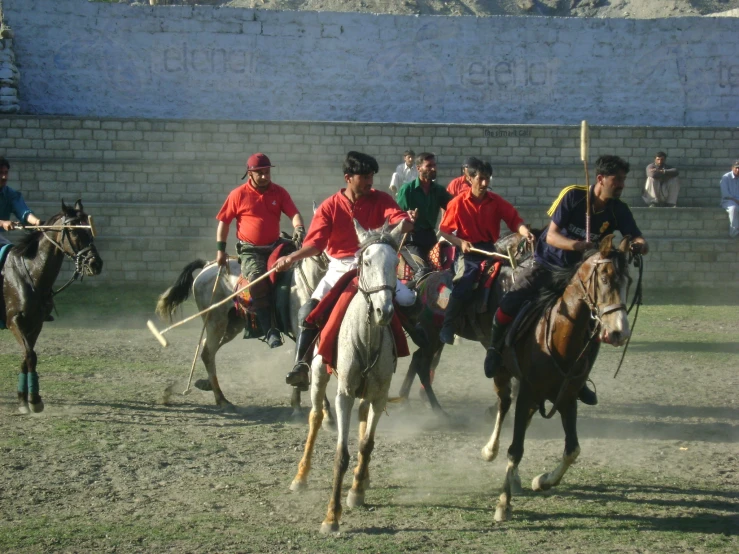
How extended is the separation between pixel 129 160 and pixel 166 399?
1128cm

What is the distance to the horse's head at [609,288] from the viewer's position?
245 inches

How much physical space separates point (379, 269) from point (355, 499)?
5.69 ft

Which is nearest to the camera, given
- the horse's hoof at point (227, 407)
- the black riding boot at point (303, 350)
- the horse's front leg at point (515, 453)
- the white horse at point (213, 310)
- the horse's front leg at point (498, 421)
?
the horse's front leg at point (515, 453)

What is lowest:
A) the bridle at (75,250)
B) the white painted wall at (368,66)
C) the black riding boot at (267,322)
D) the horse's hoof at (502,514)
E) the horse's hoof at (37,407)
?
the horse's hoof at (37,407)

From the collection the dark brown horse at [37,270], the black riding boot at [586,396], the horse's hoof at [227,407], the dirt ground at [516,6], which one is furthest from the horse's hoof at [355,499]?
the dirt ground at [516,6]

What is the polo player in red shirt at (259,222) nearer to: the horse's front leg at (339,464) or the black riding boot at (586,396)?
the horse's front leg at (339,464)

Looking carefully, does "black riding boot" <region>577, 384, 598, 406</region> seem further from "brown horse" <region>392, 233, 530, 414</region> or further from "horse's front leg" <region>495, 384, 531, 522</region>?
"brown horse" <region>392, 233, 530, 414</region>

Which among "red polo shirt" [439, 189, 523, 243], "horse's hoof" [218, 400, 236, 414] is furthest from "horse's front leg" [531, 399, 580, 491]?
"horse's hoof" [218, 400, 236, 414]

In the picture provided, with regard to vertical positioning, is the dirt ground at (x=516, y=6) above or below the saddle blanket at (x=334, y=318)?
above

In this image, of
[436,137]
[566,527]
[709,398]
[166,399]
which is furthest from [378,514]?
[436,137]

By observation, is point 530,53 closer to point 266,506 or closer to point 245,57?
point 245,57

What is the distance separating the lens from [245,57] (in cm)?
2198

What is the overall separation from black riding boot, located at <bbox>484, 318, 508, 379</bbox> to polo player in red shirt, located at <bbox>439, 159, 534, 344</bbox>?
1.85m

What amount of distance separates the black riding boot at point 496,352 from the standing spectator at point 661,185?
573 inches
